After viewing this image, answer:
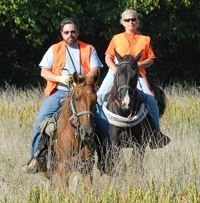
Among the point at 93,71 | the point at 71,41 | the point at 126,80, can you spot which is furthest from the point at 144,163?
the point at 71,41

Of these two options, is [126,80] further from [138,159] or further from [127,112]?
[138,159]

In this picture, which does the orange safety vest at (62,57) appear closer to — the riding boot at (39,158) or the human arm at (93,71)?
the human arm at (93,71)

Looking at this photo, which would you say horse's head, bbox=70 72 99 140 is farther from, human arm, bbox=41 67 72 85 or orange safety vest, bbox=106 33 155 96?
orange safety vest, bbox=106 33 155 96

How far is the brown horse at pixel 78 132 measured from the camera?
8.15 meters

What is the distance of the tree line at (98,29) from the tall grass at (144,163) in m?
6.22

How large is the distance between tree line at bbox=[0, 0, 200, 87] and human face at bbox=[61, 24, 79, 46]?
41.4 feet

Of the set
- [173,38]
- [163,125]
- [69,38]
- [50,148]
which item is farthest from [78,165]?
[173,38]

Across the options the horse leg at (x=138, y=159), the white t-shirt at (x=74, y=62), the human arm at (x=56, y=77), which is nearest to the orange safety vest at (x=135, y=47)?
the horse leg at (x=138, y=159)

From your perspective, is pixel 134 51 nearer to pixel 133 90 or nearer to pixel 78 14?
pixel 133 90

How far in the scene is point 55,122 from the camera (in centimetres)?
903

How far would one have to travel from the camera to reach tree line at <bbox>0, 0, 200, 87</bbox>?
888 inches

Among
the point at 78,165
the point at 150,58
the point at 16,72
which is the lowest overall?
the point at 16,72

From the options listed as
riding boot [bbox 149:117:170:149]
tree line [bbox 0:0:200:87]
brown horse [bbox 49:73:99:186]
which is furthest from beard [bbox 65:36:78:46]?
tree line [bbox 0:0:200:87]

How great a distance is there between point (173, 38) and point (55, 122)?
1811 cm
